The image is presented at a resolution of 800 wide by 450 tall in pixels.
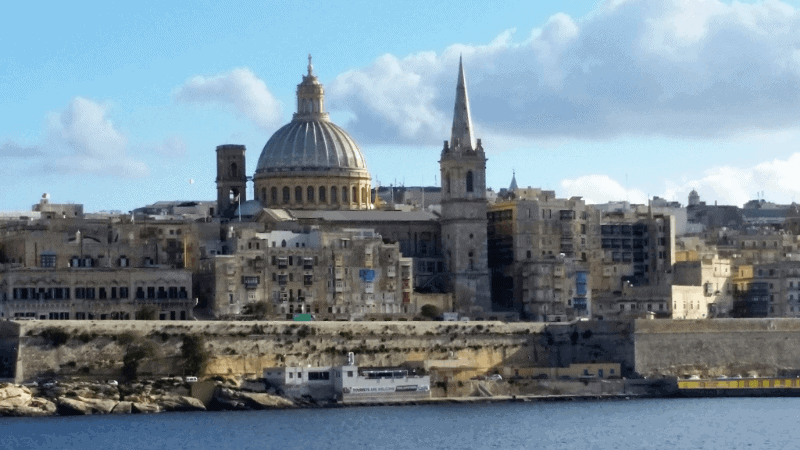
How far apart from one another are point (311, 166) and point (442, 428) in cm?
3472

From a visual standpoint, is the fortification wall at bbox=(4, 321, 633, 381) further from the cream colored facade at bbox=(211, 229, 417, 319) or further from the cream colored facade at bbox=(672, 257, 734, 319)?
the cream colored facade at bbox=(672, 257, 734, 319)

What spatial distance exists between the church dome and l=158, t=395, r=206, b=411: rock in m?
25.5

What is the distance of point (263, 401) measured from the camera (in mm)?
91438

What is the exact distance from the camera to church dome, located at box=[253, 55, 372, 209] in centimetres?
11506

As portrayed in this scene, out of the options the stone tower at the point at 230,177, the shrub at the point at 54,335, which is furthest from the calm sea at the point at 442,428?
the stone tower at the point at 230,177

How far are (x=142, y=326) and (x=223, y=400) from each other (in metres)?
6.03

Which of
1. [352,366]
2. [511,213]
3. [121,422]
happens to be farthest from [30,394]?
[511,213]

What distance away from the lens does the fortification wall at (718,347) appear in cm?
10256

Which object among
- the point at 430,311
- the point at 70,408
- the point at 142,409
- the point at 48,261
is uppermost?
the point at 48,261

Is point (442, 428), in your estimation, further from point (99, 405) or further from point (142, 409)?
point (99, 405)

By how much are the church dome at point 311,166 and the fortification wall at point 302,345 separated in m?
15.9

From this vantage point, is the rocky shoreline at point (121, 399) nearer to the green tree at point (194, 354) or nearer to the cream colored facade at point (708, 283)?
the green tree at point (194, 354)

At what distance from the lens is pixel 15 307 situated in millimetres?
97875

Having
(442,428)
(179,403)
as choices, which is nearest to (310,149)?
(179,403)
